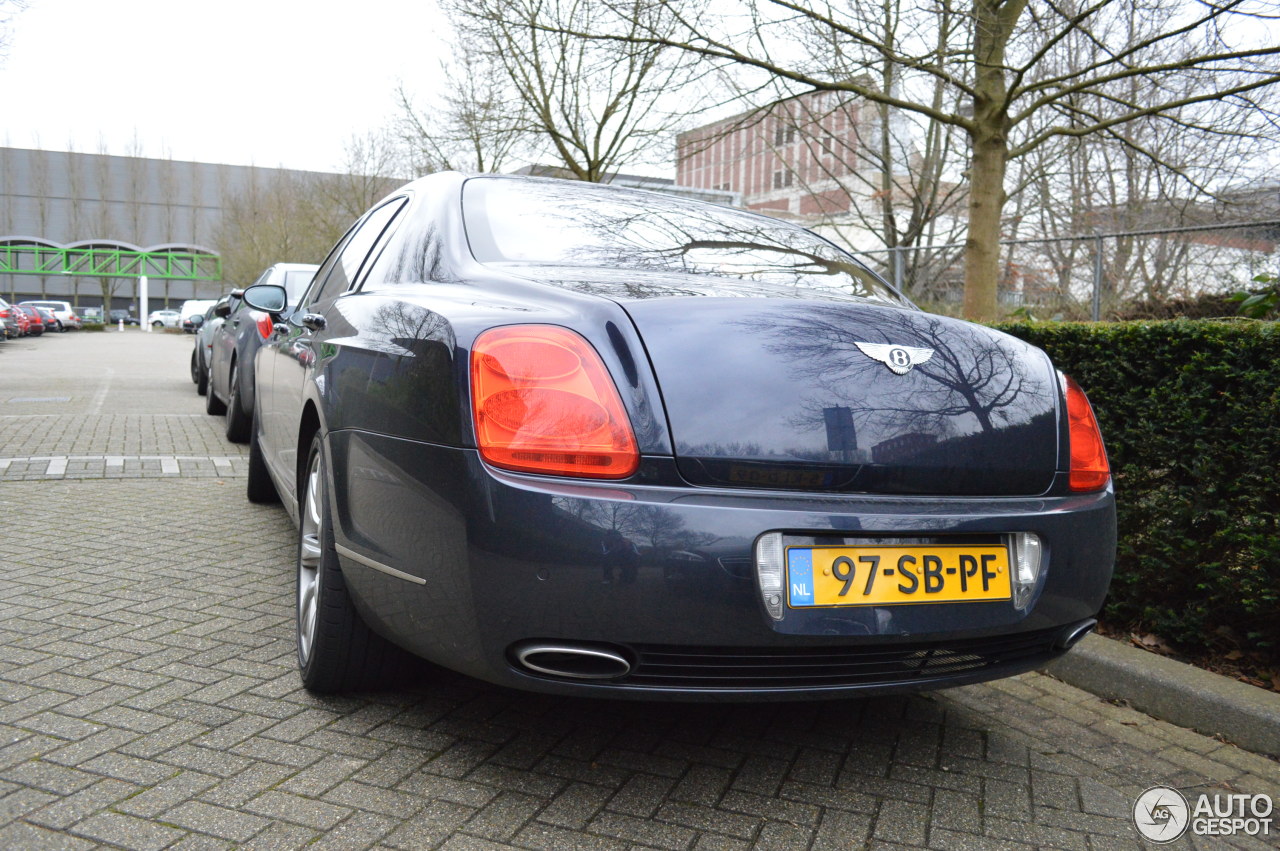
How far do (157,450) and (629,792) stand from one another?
21.0 feet

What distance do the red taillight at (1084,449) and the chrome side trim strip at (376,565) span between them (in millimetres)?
1499

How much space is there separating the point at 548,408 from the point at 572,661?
0.50 meters

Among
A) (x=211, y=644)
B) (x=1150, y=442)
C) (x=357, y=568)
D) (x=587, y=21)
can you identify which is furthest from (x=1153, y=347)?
(x=587, y=21)

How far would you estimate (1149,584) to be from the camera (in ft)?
11.6

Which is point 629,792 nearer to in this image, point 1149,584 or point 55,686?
point 55,686

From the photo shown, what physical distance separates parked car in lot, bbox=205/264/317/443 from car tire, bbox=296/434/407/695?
3.90m

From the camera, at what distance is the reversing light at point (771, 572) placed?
6.64 ft

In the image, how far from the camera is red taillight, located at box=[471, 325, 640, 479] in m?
2.05

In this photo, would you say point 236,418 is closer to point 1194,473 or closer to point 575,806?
point 575,806

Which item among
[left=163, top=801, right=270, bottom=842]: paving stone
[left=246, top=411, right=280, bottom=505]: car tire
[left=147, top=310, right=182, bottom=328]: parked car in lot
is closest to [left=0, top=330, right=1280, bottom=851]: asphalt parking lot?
[left=163, top=801, right=270, bottom=842]: paving stone

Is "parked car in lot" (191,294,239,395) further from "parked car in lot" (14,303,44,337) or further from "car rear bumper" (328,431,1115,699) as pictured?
"parked car in lot" (14,303,44,337)

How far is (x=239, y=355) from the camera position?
7.84 metres

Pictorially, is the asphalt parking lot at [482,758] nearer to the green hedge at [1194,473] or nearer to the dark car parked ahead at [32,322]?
the green hedge at [1194,473]

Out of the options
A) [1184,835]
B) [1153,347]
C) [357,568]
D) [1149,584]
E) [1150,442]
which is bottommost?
[1184,835]
